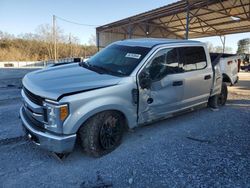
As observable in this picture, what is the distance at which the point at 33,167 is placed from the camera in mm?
3107

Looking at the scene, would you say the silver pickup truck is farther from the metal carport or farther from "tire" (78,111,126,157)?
the metal carport

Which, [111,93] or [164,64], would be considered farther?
[164,64]

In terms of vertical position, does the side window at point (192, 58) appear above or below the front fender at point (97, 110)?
above

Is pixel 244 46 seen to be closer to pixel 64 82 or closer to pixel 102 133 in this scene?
pixel 102 133

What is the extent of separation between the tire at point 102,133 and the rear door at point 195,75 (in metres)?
1.79

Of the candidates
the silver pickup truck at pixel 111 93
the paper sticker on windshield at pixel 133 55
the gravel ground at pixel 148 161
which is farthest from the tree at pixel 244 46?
the paper sticker on windshield at pixel 133 55

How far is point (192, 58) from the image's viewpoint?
474 centimetres

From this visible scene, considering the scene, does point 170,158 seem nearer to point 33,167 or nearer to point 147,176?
point 147,176

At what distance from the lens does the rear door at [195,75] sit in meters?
4.53

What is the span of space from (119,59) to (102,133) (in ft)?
5.09

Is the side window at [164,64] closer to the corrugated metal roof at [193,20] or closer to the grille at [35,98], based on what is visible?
the grille at [35,98]

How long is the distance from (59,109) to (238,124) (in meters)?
4.27

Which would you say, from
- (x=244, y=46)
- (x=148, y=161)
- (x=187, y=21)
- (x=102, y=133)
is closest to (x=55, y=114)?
(x=102, y=133)

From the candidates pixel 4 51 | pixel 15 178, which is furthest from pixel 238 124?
pixel 4 51
